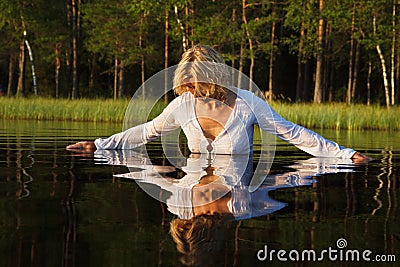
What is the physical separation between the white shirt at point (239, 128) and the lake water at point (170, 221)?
1241mm

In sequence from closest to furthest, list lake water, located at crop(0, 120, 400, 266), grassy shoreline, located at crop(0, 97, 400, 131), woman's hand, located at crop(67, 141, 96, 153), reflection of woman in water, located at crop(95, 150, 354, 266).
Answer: lake water, located at crop(0, 120, 400, 266), reflection of woman in water, located at crop(95, 150, 354, 266), woman's hand, located at crop(67, 141, 96, 153), grassy shoreline, located at crop(0, 97, 400, 131)

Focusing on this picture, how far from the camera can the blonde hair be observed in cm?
752

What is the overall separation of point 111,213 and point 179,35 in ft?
113

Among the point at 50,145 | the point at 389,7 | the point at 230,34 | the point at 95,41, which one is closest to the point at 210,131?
the point at 50,145

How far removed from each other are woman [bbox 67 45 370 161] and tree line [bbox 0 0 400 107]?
1790 cm

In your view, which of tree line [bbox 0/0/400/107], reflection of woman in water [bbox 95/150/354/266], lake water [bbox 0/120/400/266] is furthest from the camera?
tree line [bbox 0/0/400/107]

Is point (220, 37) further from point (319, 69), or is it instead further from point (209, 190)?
point (209, 190)

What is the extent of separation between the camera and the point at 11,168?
7289 mm

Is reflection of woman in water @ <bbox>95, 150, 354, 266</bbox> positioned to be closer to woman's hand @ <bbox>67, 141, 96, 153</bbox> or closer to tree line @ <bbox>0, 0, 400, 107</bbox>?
woman's hand @ <bbox>67, 141, 96, 153</bbox>

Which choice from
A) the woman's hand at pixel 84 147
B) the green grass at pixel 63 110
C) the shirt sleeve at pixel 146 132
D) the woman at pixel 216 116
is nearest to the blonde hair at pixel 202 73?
the woman at pixel 216 116

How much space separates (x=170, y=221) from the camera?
13.6 feet

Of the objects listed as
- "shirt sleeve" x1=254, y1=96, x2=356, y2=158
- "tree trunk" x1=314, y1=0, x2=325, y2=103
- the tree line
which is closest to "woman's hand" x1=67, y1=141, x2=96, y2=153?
"shirt sleeve" x1=254, y1=96, x2=356, y2=158

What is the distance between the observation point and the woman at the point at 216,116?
759 cm

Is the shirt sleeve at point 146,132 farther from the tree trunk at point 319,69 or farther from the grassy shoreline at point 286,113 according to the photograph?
the tree trunk at point 319,69
